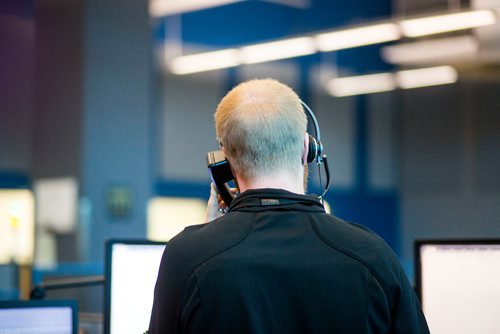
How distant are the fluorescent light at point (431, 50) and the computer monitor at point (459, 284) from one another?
256 inches

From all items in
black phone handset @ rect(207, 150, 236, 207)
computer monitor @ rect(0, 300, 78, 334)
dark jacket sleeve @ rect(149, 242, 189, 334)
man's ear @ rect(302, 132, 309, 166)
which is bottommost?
computer monitor @ rect(0, 300, 78, 334)

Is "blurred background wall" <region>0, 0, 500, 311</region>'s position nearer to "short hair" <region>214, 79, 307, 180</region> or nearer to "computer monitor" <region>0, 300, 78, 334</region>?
"computer monitor" <region>0, 300, 78, 334</region>

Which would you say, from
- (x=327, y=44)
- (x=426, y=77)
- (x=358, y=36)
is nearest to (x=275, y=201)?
(x=358, y=36)

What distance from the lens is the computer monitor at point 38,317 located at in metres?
1.67

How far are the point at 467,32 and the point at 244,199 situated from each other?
Result: 7.47 metres

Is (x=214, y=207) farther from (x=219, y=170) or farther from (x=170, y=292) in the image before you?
(x=170, y=292)

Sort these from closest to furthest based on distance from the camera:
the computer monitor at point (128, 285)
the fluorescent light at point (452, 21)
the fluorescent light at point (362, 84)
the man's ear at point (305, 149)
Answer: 1. the man's ear at point (305, 149)
2. the computer monitor at point (128, 285)
3. the fluorescent light at point (452, 21)
4. the fluorescent light at point (362, 84)

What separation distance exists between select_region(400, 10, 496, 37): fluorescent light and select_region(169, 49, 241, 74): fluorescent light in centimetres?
176

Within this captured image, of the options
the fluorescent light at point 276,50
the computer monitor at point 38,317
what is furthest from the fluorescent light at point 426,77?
the computer monitor at point 38,317

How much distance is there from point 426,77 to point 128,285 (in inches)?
327

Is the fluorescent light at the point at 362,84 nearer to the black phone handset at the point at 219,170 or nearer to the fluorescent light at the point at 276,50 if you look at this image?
the fluorescent light at the point at 276,50

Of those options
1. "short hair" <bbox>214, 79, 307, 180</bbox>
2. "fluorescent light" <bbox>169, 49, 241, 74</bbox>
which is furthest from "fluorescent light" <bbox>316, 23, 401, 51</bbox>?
"short hair" <bbox>214, 79, 307, 180</bbox>

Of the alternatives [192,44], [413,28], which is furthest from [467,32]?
[192,44]

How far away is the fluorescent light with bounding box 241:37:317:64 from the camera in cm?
800
